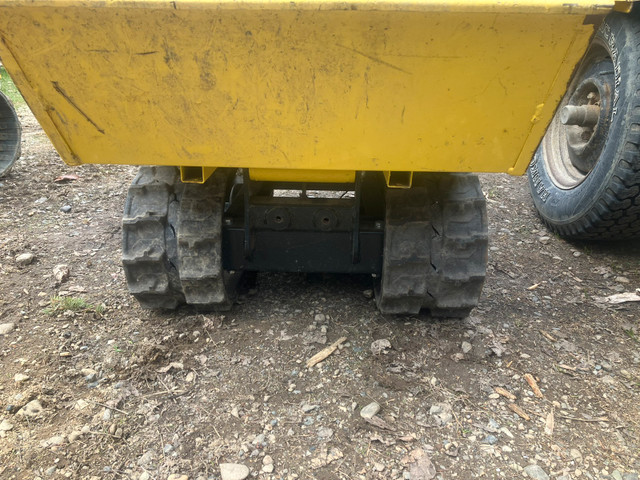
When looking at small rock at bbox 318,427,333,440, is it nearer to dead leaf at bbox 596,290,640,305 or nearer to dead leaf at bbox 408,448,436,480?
dead leaf at bbox 408,448,436,480

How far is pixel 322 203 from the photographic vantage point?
2.66m

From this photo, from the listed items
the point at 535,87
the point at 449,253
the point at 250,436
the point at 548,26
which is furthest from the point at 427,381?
the point at 548,26

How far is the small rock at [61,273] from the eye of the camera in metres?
3.32

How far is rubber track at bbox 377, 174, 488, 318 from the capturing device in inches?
99.5

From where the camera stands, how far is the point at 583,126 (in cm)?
397

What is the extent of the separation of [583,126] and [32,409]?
4457 mm

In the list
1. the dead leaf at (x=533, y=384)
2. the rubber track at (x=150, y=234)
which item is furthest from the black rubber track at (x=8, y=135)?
the dead leaf at (x=533, y=384)

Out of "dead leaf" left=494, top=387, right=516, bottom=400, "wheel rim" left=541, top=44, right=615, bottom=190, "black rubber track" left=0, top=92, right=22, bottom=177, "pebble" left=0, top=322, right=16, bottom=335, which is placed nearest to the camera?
"dead leaf" left=494, top=387, right=516, bottom=400

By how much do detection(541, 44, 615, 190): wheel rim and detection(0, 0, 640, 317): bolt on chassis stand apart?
1937 mm

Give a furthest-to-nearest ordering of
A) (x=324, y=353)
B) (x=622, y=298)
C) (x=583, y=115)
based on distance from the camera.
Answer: (x=583, y=115) < (x=622, y=298) < (x=324, y=353)

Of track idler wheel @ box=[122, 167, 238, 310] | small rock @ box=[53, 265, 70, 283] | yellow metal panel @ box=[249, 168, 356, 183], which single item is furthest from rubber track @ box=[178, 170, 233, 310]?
small rock @ box=[53, 265, 70, 283]

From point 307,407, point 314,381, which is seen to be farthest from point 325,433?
point 314,381

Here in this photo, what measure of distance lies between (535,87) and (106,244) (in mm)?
3434

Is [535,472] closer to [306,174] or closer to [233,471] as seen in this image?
[233,471]
